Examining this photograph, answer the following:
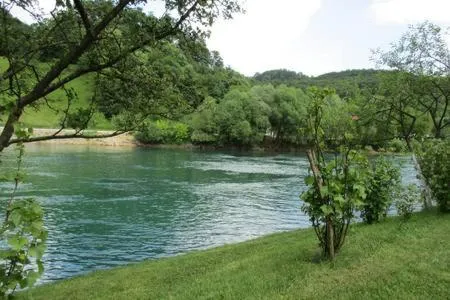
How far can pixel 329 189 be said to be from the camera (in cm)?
1052

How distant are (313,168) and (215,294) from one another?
3555 mm

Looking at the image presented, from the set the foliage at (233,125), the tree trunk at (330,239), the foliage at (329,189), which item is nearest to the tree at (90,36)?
the foliage at (329,189)

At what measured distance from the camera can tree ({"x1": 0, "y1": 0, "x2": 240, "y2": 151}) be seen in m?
9.71

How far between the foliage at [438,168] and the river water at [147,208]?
1.12 meters

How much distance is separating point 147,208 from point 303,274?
858 inches

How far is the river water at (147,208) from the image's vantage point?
2081cm

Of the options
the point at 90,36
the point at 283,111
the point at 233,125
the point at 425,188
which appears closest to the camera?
the point at 90,36

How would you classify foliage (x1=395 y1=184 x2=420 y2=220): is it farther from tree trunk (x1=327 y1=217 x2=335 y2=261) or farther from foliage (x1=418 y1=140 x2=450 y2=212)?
tree trunk (x1=327 y1=217 x2=335 y2=261)

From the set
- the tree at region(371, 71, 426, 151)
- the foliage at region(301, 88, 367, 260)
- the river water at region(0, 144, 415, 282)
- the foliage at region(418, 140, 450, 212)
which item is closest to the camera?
the foliage at region(301, 88, 367, 260)

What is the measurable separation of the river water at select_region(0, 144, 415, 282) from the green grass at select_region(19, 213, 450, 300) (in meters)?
4.81

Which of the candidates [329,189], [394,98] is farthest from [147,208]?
[329,189]

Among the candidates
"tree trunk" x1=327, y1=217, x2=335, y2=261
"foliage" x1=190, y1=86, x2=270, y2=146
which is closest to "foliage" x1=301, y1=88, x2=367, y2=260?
"tree trunk" x1=327, y1=217, x2=335, y2=261

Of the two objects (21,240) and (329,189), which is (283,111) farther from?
(21,240)

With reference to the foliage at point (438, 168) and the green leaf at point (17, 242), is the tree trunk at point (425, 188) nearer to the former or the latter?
the foliage at point (438, 168)
